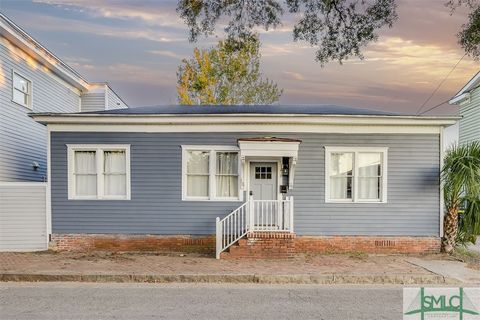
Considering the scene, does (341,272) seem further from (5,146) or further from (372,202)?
(5,146)

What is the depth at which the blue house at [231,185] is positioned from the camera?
1245 centimetres

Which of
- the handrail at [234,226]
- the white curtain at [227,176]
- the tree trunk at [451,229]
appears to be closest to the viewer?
the handrail at [234,226]

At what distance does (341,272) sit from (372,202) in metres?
3.64

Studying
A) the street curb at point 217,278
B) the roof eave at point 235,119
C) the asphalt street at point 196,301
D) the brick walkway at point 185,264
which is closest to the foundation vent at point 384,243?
the brick walkway at point 185,264

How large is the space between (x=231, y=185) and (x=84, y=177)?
14.8 ft

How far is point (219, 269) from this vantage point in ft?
32.1

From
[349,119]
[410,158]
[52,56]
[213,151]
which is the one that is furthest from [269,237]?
[52,56]

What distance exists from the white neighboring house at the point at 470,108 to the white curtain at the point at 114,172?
16.7 meters

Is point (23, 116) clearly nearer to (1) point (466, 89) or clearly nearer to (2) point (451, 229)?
(2) point (451, 229)

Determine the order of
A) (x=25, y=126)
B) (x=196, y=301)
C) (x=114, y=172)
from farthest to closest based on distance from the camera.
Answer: (x=25, y=126) < (x=114, y=172) < (x=196, y=301)

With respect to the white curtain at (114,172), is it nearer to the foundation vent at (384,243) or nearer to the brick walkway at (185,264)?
the brick walkway at (185,264)

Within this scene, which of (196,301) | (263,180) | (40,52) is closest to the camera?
(196,301)

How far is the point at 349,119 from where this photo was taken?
1222 centimetres
